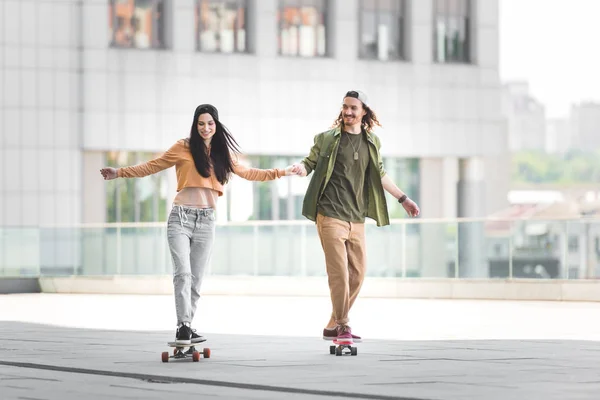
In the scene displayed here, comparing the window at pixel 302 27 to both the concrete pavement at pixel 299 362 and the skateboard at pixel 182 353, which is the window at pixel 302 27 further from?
the skateboard at pixel 182 353

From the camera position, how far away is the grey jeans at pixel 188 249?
11.8 metres

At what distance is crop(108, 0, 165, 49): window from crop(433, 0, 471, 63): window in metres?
8.46

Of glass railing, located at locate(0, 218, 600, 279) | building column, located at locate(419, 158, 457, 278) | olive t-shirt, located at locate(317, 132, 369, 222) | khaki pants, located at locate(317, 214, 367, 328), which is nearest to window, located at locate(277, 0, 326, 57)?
building column, located at locate(419, 158, 457, 278)

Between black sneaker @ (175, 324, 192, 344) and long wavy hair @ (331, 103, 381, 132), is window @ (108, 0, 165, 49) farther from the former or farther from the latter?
black sneaker @ (175, 324, 192, 344)

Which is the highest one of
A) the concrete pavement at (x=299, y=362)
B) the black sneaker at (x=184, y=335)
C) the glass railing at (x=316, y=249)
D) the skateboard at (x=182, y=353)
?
the glass railing at (x=316, y=249)

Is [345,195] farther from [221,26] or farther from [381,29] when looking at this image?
[381,29]

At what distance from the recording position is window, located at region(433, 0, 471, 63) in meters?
45.1

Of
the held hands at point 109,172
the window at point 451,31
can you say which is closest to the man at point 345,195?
the held hands at point 109,172

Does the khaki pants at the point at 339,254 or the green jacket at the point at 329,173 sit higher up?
the green jacket at the point at 329,173

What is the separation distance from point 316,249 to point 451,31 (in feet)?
59.1

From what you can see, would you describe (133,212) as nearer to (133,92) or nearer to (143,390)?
(133,92)

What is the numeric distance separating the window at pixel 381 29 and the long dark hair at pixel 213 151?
32.6 metres

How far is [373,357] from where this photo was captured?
11.9m

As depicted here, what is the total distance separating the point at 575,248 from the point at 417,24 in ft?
66.3
